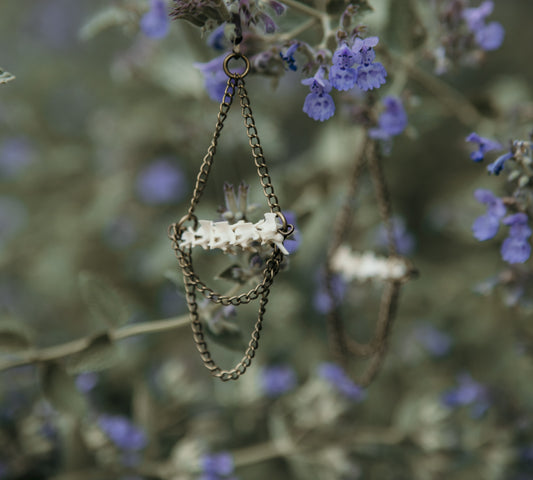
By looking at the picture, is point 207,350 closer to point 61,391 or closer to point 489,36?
point 61,391

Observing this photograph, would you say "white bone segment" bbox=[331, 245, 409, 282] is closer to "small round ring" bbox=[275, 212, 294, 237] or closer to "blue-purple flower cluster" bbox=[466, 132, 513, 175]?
"blue-purple flower cluster" bbox=[466, 132, 513, 175]

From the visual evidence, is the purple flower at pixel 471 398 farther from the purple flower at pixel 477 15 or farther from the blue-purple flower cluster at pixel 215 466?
the purple flower at pixel 477 15

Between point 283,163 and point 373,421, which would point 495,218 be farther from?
point 283,163

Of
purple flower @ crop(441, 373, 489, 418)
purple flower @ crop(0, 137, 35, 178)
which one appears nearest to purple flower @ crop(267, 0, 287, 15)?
purple flower @ crop(441, 373, 489, 418)

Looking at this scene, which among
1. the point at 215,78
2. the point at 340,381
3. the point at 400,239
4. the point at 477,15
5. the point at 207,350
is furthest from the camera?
the point at 400,239

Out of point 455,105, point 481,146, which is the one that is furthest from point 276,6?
point 455,105

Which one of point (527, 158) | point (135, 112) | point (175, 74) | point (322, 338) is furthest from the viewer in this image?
point (135, 112)

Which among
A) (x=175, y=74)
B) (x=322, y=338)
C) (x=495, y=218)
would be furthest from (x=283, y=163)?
(x=495, y=218)
